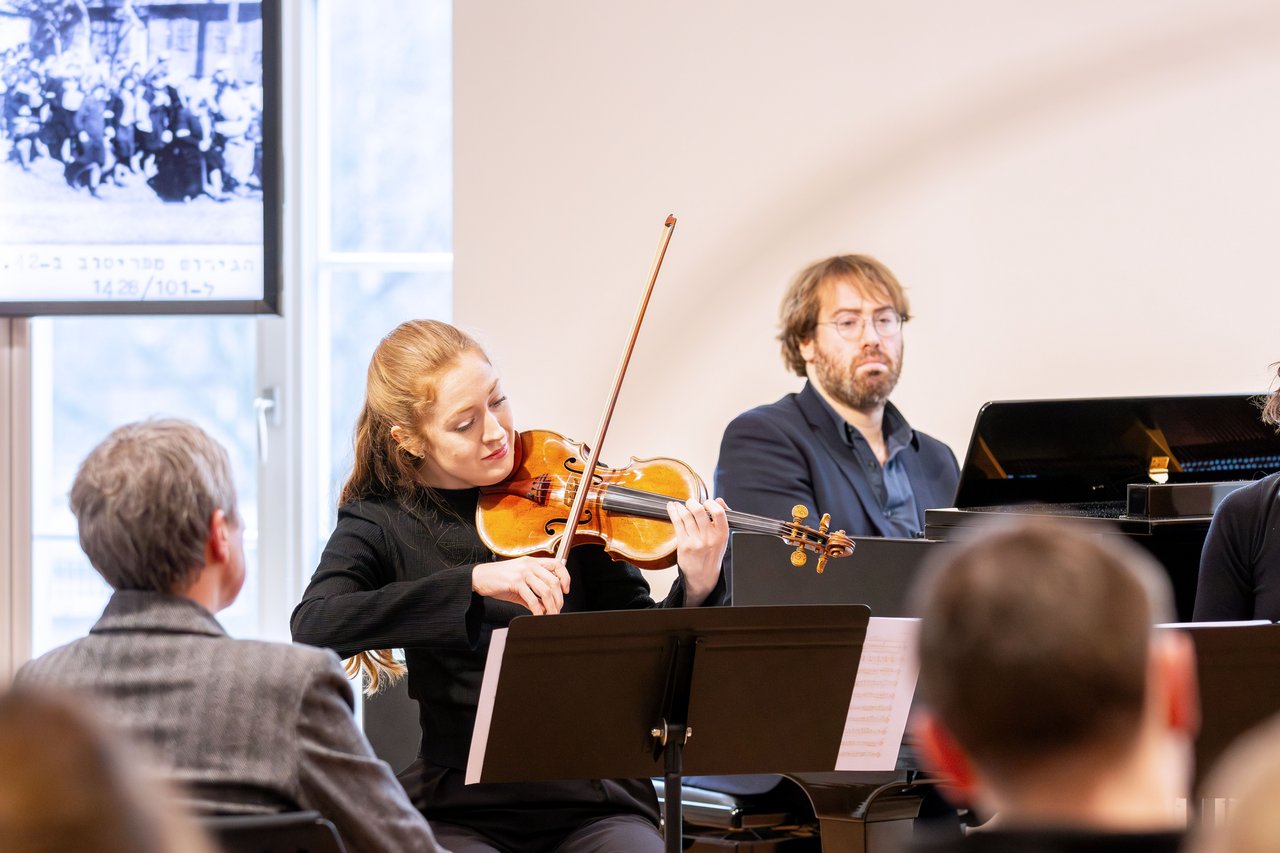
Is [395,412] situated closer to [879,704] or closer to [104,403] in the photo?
[879,704]

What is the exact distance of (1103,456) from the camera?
2.71 meters

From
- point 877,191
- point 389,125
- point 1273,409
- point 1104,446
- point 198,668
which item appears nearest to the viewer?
point 198,668

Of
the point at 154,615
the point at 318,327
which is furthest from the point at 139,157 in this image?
the point at 154,615

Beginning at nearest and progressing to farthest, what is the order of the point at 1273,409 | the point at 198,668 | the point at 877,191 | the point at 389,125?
1. the point at 198,668
2. the point at 1273,409
3. the point at 877,191
4. the point at 389,125

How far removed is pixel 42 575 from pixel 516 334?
155 cm

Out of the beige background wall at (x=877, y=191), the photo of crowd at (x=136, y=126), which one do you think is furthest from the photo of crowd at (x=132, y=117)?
the beige background wall at (x=877, y=191)

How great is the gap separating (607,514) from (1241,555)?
105cm

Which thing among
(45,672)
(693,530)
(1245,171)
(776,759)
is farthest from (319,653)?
(1245,171)

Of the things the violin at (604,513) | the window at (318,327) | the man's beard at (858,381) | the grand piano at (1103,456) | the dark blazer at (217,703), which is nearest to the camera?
the dark blazer at (217,703)

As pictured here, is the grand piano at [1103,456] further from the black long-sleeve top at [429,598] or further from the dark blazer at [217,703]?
the dark blazer at [217,703]

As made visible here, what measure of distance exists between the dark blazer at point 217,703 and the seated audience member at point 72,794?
71 cm

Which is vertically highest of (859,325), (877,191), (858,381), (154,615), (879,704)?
(877,191)

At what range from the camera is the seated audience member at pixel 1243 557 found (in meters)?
2.24

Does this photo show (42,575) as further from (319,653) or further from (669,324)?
(319,653)
